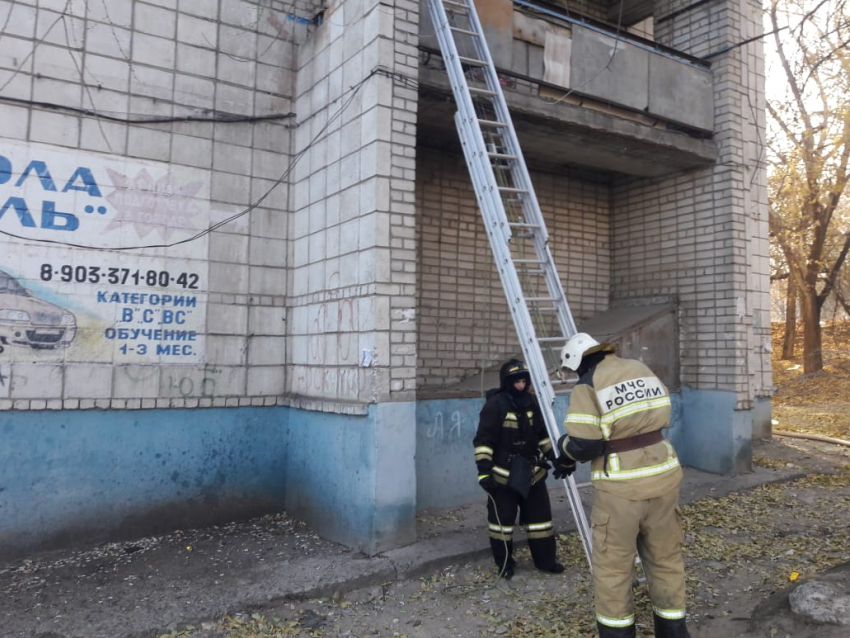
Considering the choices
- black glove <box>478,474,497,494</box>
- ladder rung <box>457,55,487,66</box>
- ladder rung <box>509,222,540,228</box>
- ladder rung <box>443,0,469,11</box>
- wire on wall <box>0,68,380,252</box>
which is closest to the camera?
black glove <box>478,474,497,494</box>

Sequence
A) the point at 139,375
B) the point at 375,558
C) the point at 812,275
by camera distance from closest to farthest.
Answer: the point at 375,558 < the point at 139,375 < the point at 812,275

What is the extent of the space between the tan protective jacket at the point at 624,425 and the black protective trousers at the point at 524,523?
1.23 meters

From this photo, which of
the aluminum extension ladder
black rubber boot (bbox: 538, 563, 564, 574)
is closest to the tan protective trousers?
the aluminum extension ladder

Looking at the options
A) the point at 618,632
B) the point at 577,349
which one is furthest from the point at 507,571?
the point at 577,349

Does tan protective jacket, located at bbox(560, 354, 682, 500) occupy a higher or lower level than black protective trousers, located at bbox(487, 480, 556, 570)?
higher

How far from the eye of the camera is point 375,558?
191 inches

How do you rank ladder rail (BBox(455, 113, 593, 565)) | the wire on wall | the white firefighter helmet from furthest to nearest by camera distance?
the wire on wall, ladder rail (BBox(455, 113, 593, 565)), the white firefighter helmet

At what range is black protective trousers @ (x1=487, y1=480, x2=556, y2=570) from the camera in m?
4.79

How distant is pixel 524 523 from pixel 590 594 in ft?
A: 2.21

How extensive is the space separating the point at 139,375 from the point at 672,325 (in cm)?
623

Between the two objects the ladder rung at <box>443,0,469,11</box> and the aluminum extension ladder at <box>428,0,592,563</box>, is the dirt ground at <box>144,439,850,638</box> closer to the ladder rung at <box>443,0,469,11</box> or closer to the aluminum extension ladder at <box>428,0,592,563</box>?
the aluminum extension ladder at <box>428,0,592,563</box>

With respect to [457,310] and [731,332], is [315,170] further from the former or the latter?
[731,332]

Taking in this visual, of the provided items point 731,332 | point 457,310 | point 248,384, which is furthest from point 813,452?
point 248,384

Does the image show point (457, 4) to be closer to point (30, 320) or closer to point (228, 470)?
point (30, 320)
